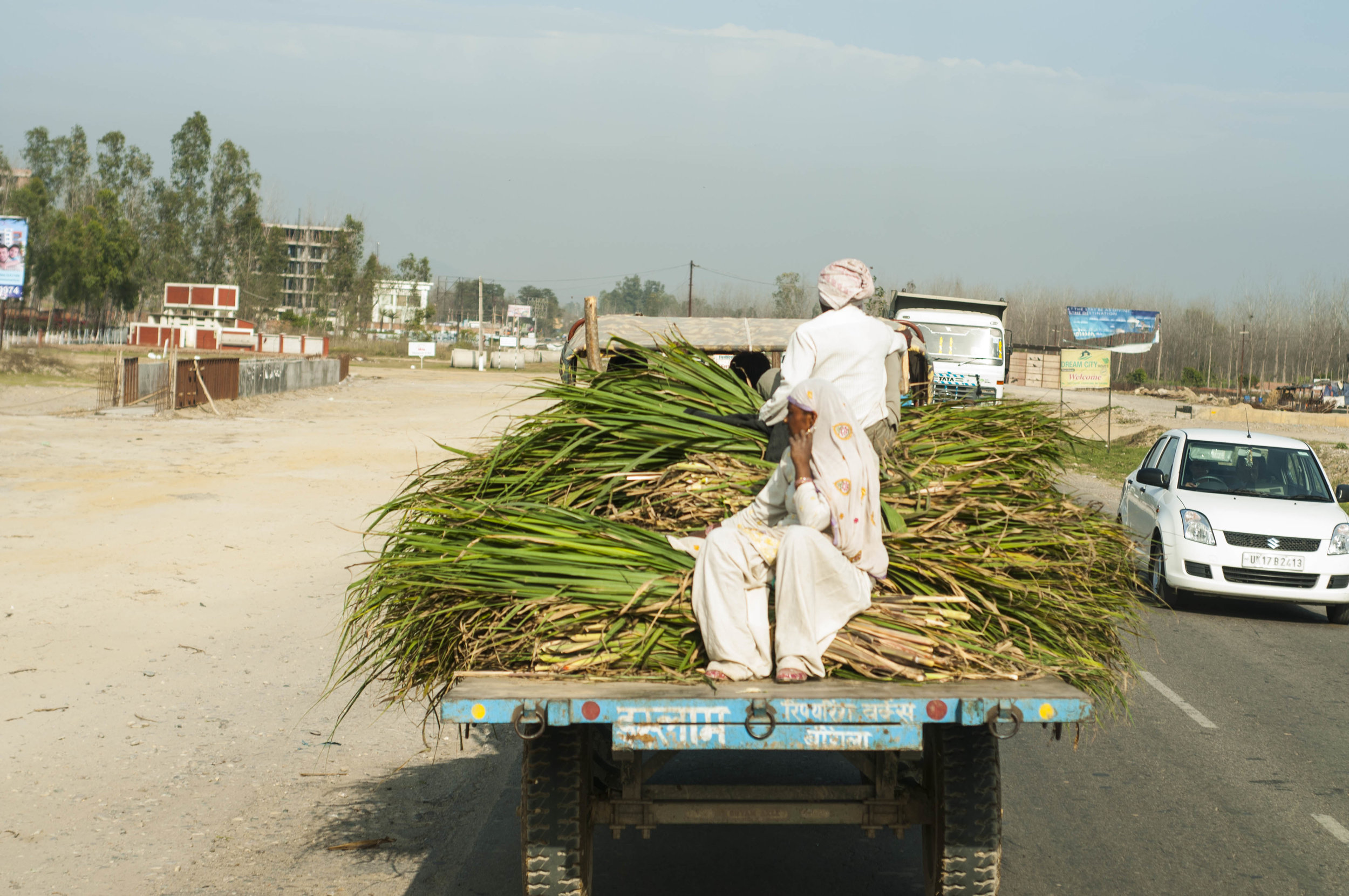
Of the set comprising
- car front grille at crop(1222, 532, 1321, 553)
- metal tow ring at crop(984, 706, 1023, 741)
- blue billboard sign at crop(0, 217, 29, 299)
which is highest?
blue billboard sign at crop(0, 217, 29, 299)

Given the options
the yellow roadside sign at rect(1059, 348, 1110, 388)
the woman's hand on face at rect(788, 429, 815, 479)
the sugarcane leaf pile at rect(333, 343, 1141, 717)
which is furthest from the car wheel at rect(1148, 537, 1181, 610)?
the yellow roadside sign at rect(1059, 348, 1110, 388)

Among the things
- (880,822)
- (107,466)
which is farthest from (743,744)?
(107,466)

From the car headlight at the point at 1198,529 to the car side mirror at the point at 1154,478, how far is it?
2.37 feet

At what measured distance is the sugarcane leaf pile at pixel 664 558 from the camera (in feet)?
12.0

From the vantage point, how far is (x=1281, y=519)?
9.91 meters

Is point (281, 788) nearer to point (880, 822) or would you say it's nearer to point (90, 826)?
point (90, 826)

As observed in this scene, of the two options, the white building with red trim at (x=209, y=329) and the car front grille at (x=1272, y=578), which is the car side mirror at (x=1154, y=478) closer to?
the car front grille at (x=1272, y=578)

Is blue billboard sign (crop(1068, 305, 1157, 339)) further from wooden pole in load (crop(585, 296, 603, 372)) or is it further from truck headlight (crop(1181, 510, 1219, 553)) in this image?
wooden pole in load (crop(585, 296, 603, 372))

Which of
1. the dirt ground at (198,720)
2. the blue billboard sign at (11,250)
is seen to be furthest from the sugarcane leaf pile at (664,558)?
the blue billboard sign at (11,250)

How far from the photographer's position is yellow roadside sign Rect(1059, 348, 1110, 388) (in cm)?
2523

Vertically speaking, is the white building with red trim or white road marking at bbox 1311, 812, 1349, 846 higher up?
the white building with red trim

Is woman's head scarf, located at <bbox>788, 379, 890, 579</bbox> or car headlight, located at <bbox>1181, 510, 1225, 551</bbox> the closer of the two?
woman's head scarf, located at <bbox>788, 379, 890, 579</bbox>

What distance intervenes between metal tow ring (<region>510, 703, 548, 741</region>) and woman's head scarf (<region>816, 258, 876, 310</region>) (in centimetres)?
227

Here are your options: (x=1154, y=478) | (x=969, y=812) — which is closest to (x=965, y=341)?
(x=1154, y=478)
